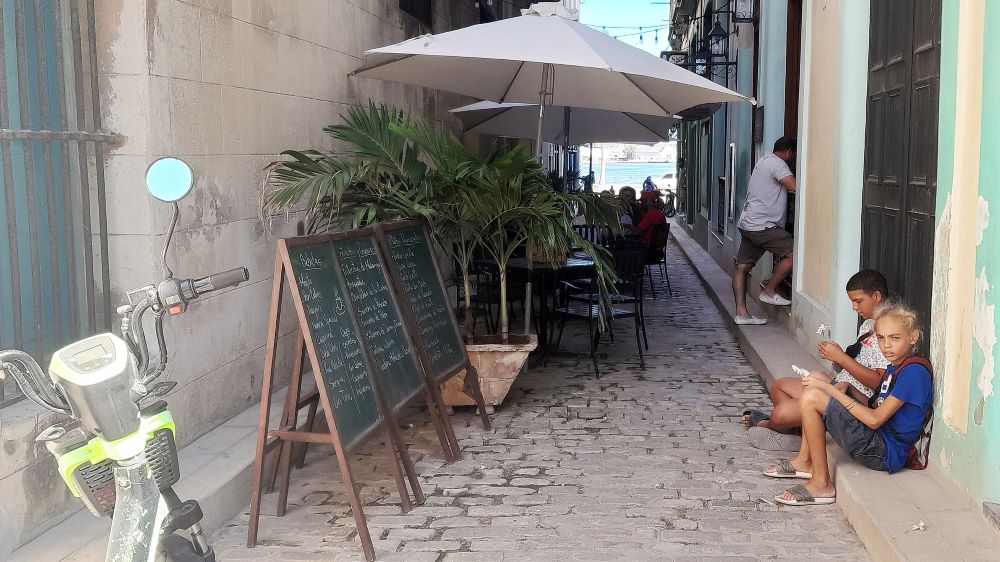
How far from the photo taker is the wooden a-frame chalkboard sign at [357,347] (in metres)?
4.20

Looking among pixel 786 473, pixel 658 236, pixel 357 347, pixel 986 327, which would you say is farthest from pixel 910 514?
pixel 658 236

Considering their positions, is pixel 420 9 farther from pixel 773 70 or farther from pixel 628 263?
pixel 628 263

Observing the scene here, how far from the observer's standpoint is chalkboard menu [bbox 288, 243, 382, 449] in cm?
423

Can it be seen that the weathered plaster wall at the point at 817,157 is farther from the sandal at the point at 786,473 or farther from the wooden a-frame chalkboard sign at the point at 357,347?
the wooden a-frame chalkboard sign at the point at 357,347

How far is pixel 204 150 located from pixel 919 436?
401 centimetres

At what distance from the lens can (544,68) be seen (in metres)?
7.52

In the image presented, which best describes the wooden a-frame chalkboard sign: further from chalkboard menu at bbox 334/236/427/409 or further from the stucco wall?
the stucco wall

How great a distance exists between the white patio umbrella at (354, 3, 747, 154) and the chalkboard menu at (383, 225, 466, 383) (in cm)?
119

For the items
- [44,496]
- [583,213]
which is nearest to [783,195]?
[583,213]

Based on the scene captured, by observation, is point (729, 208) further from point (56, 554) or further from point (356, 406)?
point (56, 554)

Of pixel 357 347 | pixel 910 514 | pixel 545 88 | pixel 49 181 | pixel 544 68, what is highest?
pixel 544 68

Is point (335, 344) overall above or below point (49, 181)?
below

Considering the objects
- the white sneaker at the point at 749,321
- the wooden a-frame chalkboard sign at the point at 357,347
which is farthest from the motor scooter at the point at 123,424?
the white sneaker at the point at 749,321

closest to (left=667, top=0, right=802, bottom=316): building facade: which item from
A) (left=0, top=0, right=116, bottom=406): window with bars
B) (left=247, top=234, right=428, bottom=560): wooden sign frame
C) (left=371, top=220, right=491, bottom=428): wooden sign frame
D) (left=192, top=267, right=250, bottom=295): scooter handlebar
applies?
(left=371, top=220, right=491, bottom=428): wooden sign frame
